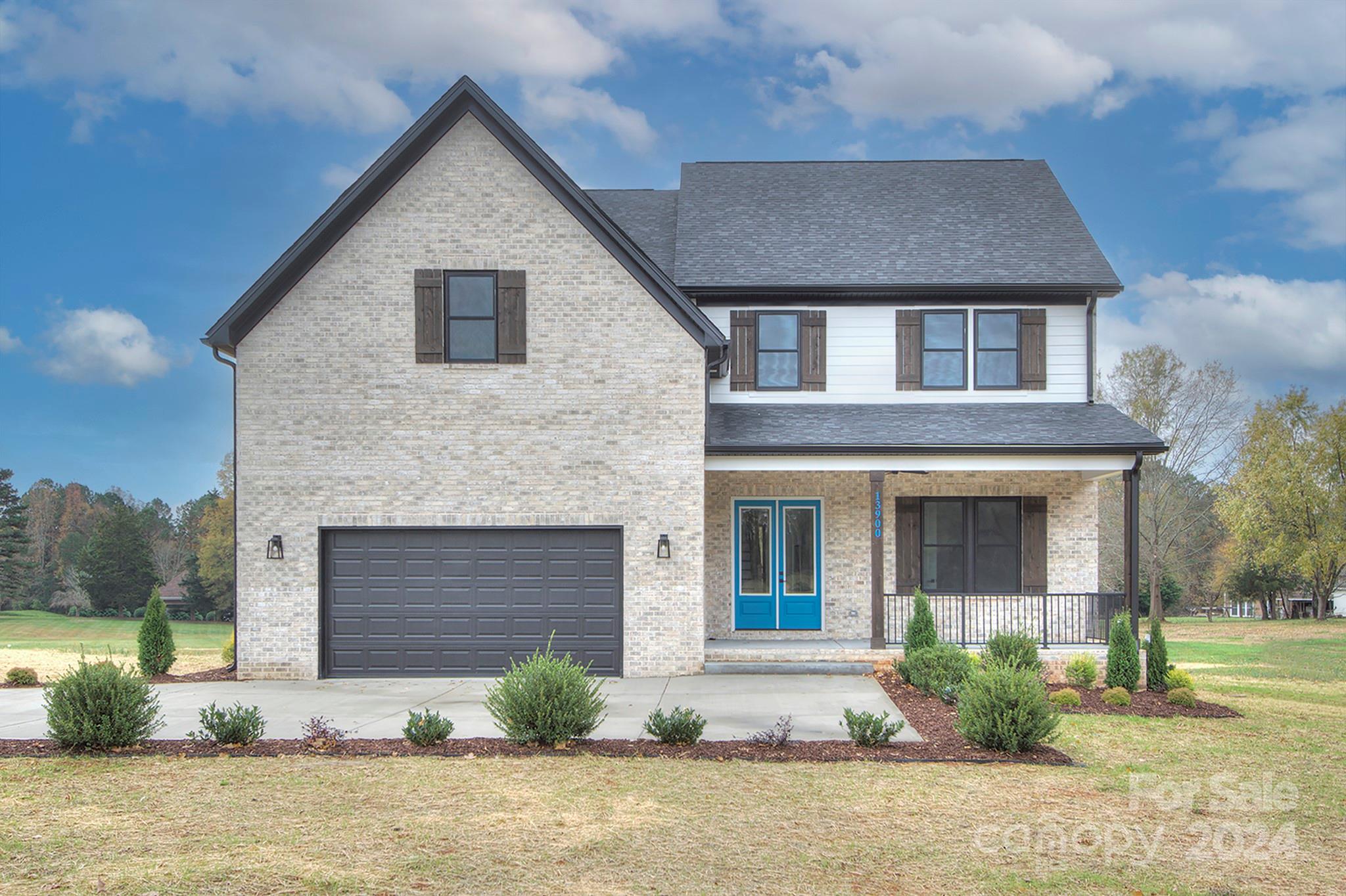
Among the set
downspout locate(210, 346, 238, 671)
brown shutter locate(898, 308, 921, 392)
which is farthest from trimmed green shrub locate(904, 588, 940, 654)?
downspout locate(210, 346, 238, 671)

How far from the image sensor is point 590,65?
31750mm

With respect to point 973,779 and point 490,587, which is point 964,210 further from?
point 973,779

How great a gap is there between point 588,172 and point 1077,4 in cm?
2987

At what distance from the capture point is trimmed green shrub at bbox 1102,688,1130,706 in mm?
12391

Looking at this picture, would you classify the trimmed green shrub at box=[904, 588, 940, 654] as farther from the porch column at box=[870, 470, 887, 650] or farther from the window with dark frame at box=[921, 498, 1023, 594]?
the window with dark frame at box=[921, 498, 1023, 594]

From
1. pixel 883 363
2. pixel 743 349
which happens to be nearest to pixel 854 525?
pixel 883 363

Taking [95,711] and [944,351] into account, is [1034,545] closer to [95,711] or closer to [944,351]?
[944,351]

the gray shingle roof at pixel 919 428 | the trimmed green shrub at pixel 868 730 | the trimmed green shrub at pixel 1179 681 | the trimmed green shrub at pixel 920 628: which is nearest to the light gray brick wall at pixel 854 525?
the gray shingle roof at pixel 919 428

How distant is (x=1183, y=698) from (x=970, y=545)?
4913mm

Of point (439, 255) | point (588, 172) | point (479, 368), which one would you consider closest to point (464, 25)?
point (439, 255)

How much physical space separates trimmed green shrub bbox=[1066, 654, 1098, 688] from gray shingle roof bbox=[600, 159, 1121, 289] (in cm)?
662

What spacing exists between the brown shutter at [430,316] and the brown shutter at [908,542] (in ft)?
27.3

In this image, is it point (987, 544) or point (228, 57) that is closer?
point (987, 544)

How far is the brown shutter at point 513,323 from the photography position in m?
14.5
